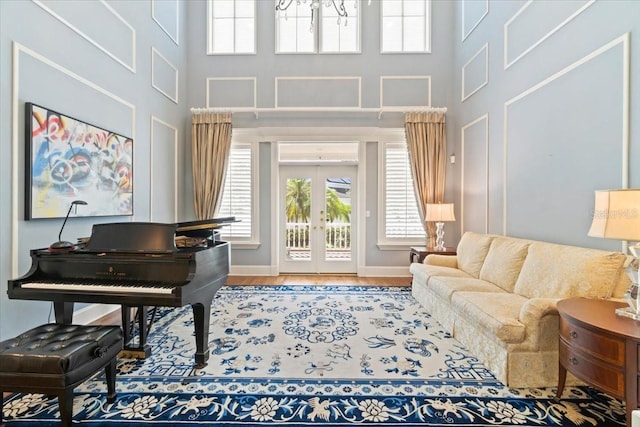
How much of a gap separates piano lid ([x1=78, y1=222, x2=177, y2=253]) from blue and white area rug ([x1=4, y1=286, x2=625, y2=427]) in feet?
3.15

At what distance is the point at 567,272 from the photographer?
7.89 ft

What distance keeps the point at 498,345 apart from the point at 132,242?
291 centimetres

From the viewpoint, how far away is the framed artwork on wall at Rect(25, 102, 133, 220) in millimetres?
2633

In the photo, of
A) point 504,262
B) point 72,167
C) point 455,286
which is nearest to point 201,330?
point 72,167

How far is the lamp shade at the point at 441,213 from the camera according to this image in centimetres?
474

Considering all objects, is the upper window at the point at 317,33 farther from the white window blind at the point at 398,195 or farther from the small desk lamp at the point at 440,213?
the small desk lamp at the point at 440,213

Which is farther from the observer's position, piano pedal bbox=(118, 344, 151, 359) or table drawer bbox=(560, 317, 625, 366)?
piano pedal bbox=(118, 344, 151, 359)

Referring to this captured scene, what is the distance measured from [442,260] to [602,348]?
2570mm

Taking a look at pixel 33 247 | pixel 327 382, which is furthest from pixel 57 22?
pixel 327 382

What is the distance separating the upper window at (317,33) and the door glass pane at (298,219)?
2349 millimetres

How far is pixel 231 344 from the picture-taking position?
2879 mm

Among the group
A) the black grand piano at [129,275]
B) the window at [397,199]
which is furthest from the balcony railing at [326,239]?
the black grand piano at [129,275]

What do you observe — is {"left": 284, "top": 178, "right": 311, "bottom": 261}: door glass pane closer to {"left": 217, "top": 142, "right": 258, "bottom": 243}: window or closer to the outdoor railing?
the outdoor railing

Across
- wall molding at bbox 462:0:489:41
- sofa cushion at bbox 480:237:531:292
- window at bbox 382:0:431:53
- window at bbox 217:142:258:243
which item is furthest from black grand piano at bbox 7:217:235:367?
window at bbox 382:0:431:53
